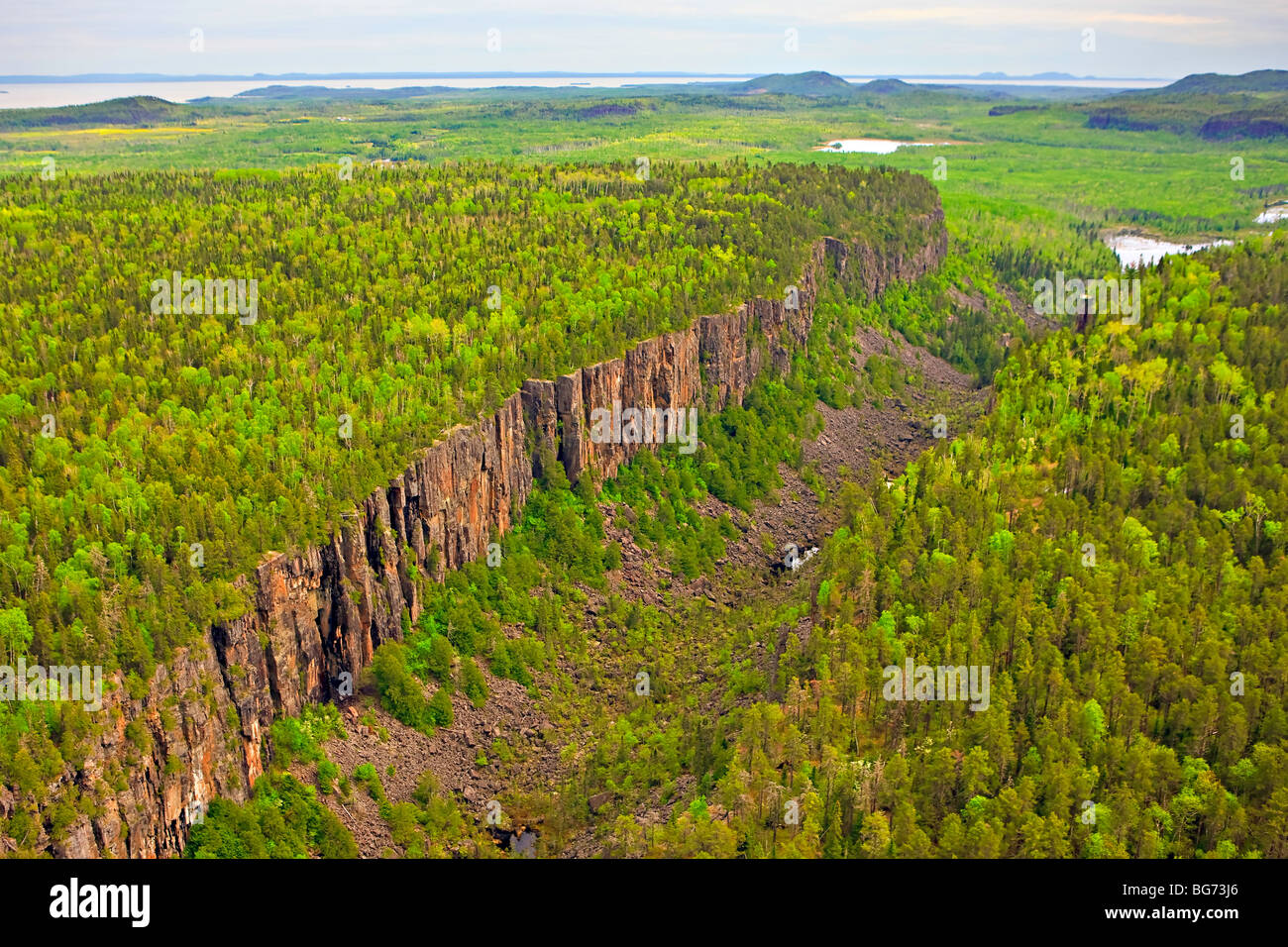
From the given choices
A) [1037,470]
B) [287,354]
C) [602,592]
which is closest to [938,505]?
[1037,470]

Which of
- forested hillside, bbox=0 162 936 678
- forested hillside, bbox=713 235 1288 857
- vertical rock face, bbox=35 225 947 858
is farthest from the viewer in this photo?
forested hillside, bbox=0 162 936 678

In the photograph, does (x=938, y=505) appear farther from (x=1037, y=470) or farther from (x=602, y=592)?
(x=602, y=592)

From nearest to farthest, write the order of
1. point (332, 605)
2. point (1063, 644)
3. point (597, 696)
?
point (332, 605)
point (1063, 644)
point (597, 696)

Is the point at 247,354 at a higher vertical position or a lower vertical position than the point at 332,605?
higher

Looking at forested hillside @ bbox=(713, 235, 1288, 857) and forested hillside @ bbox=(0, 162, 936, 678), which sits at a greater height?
forested hillside @ bbox=(0, 162, 936, 678)

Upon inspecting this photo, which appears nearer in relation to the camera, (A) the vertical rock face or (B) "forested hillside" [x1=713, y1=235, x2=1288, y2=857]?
(A) the vertical rock face

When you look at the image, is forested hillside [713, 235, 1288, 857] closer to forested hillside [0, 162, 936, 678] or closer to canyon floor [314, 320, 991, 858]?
canyon floor [314, 320, 991, 858]

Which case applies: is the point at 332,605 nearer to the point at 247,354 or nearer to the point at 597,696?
the point at 597,696

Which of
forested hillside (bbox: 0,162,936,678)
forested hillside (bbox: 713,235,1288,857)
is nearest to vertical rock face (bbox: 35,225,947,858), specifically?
forested hillside (bbox: 0,162,936,678)

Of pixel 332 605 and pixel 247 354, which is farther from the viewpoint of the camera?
pixel 247 354

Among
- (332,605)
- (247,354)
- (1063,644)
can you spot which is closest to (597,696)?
(332,605)
